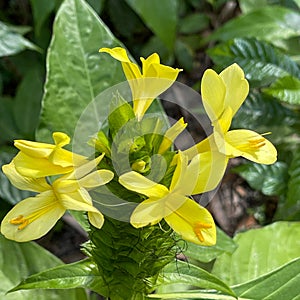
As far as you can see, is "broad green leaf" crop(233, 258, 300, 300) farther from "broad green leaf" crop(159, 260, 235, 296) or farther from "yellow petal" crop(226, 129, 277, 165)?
"yellow petal" crop(226, 129, 277, 165)

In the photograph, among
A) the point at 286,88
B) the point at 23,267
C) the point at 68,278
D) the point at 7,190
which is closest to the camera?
the point at 68,278

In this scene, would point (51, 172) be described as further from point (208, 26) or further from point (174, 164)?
point (208, 26)

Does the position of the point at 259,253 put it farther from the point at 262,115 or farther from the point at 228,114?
the point at 228,114

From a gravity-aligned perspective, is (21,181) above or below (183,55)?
above

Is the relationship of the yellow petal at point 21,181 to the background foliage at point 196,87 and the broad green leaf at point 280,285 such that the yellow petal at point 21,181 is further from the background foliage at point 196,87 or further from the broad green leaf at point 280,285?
the broad green leaf at point 280,285

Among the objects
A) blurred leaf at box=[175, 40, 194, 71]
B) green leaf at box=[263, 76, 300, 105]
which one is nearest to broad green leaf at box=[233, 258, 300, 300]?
green leaf at box=[263, 76, 300, 105]

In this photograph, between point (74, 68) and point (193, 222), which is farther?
point (74, 68)

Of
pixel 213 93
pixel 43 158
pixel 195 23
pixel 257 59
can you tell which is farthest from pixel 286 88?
pixel 195 23

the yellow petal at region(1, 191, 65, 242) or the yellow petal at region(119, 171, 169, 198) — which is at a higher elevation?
the yellow petal at region(119, 171, 169, 198)

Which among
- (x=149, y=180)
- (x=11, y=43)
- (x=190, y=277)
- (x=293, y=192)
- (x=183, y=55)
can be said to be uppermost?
(x=149, y=180)
